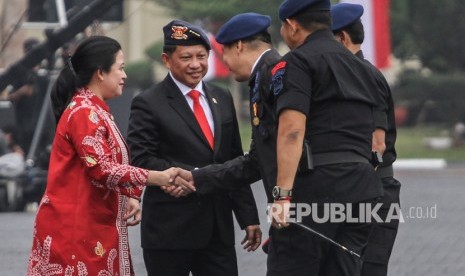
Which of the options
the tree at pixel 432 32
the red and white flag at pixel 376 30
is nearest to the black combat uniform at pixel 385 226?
the red and white flag at pixel 376 30

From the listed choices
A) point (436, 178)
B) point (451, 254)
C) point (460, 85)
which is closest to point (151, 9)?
point (460, 85)

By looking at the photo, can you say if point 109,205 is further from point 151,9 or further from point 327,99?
point 151,9

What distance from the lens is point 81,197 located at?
600cm

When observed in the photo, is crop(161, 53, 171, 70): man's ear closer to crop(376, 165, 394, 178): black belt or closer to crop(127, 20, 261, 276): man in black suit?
crop(127, 20, 261, 276): man in black suit

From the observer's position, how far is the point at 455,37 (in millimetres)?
35125

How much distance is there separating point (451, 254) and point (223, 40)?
5537 mm

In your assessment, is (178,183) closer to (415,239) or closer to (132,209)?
(132,209)

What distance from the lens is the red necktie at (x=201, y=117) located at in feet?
22.4

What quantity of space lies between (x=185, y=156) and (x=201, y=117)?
0.21m

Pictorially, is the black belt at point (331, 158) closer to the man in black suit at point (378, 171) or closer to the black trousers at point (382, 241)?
the man in black suit at point (378, 171)

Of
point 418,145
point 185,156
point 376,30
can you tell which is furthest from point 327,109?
point 418,145

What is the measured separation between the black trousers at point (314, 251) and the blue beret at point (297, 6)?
833 millimetres

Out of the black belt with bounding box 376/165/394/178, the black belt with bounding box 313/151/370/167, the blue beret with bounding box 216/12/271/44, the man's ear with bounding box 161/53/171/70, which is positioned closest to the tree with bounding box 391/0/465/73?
the black belt with bounding box 376/165/394/178

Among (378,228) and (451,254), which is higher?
(378,228)
